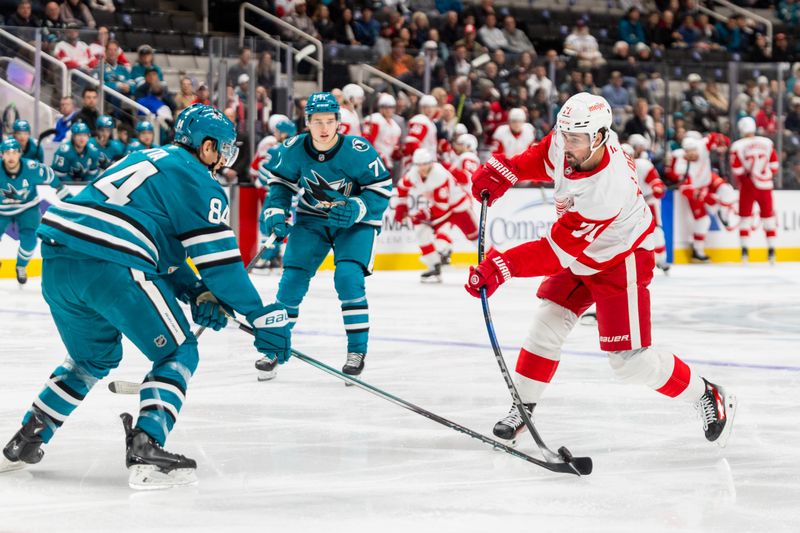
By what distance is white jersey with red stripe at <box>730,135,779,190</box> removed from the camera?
1433 cm

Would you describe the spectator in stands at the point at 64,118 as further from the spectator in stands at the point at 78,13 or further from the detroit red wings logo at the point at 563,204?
→ the detroit red wings logo at the point at 563,204

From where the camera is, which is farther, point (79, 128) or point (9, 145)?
point (79, 128)

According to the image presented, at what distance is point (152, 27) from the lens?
14.8 meters

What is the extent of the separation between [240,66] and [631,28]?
7780 mm

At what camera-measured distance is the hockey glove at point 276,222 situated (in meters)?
5.69

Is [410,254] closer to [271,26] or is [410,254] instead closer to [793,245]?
[271,26]

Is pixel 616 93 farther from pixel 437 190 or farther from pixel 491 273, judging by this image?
pixel 491 273

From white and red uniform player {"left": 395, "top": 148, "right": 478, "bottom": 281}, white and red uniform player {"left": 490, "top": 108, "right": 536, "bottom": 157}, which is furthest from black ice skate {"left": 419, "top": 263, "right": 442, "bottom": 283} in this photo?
white and red uniform player {"left": 490, "top": 108, "right": 536, "bottom": 157}

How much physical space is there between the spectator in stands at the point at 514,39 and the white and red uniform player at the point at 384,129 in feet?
13.0

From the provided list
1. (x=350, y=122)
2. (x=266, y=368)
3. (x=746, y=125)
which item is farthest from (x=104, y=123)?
(x=746, y=125)

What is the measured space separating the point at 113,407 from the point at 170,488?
1.43m

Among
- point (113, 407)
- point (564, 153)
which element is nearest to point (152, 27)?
point (113, 407)

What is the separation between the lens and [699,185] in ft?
46.7

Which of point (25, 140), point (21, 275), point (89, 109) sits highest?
point (89, 109)
